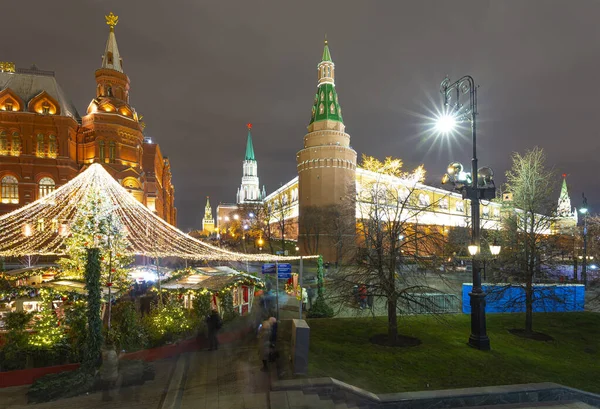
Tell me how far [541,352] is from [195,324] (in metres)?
11.6

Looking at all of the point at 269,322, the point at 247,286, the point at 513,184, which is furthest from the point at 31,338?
the point at 513,184

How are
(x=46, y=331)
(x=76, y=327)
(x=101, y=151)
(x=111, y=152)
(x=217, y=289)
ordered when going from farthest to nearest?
1. (x=111, y=152)
2. (x=101, y=151)
3. (x=217, y=289)
4. (x=76, y=327)
5. (x=46, y=331)

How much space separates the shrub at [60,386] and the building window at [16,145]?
39060 millimetres

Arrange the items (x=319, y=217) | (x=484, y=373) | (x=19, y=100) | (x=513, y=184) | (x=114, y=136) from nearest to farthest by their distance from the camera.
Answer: (x=484, y=373) → (x=513, y=184) → (x=19, y=100) → (x=114, y=136) → (x=319, y=217)

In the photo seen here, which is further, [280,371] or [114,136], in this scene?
[114,136]

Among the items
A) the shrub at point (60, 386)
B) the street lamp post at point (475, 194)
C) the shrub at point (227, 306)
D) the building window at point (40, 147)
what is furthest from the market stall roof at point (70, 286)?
the building window at point (40, 147)

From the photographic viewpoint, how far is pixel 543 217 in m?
14.7

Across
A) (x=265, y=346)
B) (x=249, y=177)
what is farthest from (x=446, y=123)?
(x=249, y=177)

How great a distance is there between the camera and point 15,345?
8.88 meters

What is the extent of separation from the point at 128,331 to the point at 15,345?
2591 millimetres

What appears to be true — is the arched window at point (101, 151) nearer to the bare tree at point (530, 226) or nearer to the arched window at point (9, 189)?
the arched window at point (9, 189)

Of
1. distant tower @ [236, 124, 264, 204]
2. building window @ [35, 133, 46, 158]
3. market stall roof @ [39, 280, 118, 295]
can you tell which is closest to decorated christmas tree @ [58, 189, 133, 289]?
market stall roof @ [39, 280, 118, 295]

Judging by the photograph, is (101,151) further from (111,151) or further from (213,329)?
(213,329)

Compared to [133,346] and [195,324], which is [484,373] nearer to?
[195,324]
